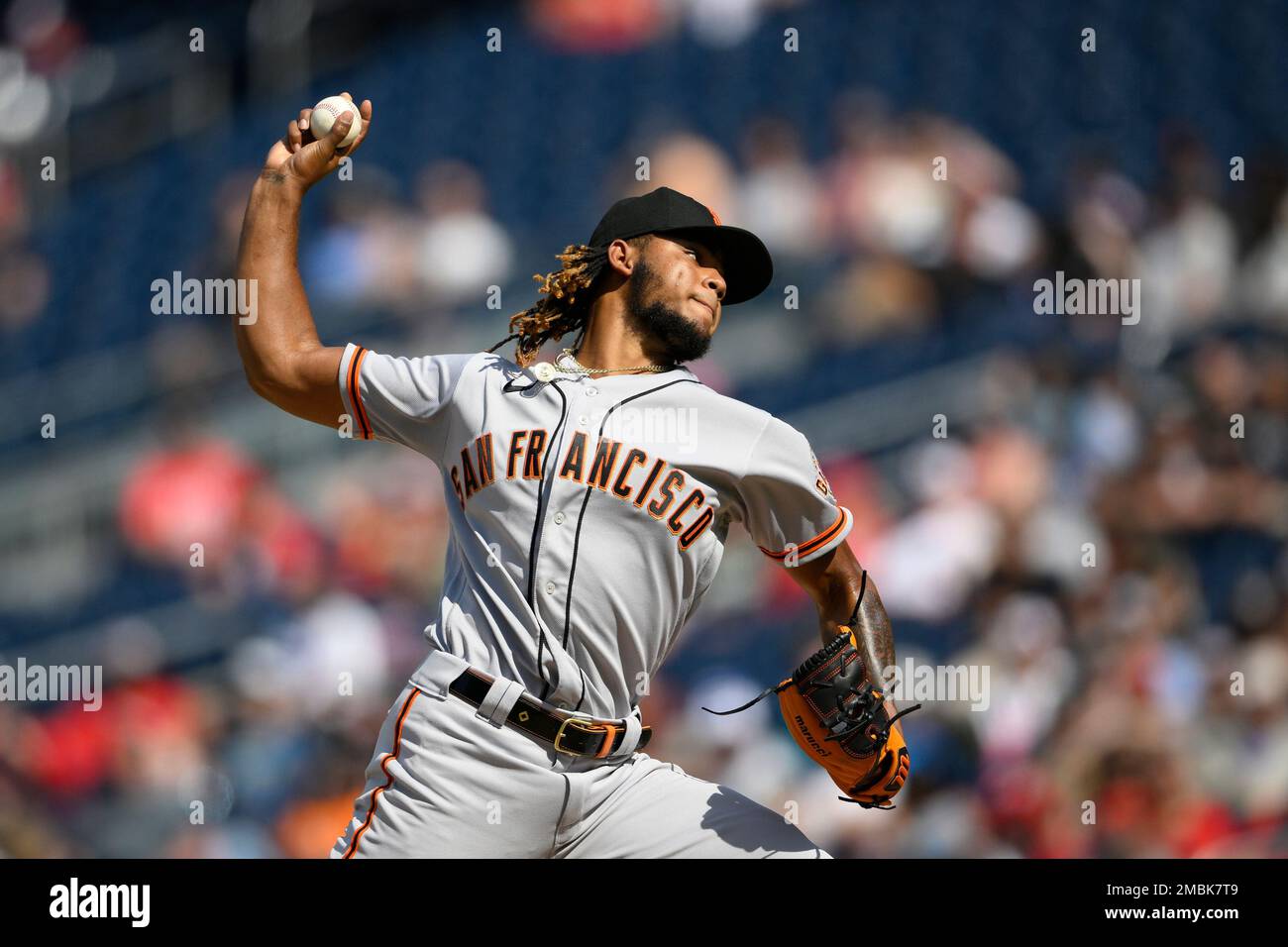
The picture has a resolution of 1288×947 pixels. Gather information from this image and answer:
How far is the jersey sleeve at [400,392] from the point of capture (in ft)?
8.46

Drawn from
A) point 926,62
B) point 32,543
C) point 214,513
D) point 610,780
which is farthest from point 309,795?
point 926,62

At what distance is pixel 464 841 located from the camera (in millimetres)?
2385

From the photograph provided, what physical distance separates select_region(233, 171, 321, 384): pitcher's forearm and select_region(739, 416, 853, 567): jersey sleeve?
2.59 ft

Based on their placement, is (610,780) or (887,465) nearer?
(610,780)

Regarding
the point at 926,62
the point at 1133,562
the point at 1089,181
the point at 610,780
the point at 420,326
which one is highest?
the point at 926,62

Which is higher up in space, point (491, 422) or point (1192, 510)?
point (491, 422)

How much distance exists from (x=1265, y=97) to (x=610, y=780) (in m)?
6.74

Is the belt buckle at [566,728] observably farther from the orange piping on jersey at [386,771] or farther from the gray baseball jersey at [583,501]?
the orange piping on jersey at [386,771]

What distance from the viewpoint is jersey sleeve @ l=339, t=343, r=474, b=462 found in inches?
102

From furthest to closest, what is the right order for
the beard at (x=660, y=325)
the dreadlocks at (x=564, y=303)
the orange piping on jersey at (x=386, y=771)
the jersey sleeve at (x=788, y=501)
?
the dreadlocks at (x=564, y=303), the beard at (x=660, y=325), the jersey sleeve at (x=788, y=501), the orange piping on jersey at (x=386, y=771)

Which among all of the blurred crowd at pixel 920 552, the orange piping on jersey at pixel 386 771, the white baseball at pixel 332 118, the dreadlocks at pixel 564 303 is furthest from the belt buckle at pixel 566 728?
the blurred crowd at pixel 920 552

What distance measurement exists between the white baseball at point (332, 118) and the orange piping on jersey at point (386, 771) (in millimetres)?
962

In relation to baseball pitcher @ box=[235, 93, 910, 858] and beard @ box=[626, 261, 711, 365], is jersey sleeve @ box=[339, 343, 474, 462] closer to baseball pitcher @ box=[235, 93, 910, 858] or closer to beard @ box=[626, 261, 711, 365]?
baseball pitcher @ box=[235, 93, 910, 858]

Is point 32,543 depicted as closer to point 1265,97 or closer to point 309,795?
point 309,795
